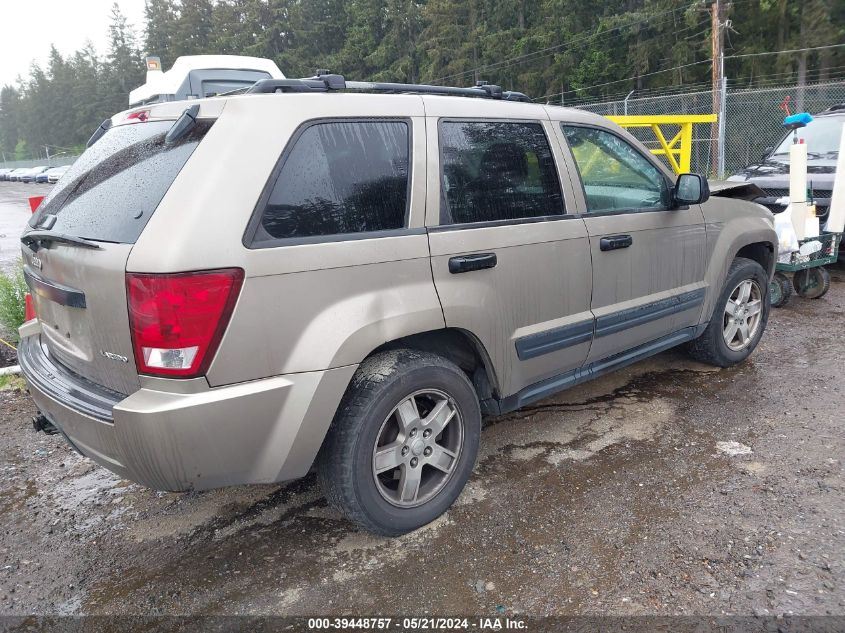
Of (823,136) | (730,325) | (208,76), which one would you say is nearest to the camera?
(730,325)

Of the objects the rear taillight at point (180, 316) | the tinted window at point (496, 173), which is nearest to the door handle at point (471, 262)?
the tinted window at point (496, 173)

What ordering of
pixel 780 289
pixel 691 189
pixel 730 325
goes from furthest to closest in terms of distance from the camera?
pixel 780 289 → pixel 730 325 → pixel 691 189

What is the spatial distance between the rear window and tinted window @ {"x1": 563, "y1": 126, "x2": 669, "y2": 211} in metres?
2.05

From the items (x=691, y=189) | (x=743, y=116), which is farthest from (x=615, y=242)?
(x=743, y=116)

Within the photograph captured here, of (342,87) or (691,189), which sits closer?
(342,87)

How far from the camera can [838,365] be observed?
455 cm

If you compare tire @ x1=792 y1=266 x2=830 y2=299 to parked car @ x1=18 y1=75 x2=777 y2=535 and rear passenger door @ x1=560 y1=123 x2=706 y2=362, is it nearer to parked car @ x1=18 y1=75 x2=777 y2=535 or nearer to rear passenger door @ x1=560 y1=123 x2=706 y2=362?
rear passenger door @ x1=560 y1=123 x2=706 y2=362

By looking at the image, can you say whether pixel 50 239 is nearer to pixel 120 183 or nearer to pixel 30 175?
pixel 120 183

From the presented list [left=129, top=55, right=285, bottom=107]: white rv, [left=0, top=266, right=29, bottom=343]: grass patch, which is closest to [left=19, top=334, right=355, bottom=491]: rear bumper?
[left=0, top=266, right=29, bottom=343]: grass patch

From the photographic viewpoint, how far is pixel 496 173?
9.91ft

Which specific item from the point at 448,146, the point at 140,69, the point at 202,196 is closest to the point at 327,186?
the point at 202,196

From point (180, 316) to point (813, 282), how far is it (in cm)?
639

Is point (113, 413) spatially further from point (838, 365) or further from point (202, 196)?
point (838, 365)

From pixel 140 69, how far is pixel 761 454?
95.7m
